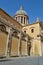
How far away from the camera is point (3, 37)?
17.0m

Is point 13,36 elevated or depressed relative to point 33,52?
elevated

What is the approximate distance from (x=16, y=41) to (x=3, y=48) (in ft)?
14.4

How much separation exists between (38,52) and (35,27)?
6995 mm

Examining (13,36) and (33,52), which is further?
(33,52)

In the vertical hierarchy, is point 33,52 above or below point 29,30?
below

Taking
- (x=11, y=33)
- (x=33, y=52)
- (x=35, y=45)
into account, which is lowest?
(x=33, y=52)

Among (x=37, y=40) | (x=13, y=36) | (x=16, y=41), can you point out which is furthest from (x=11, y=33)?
(x=37, y=40)

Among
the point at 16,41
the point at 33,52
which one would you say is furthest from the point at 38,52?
the point at 16,41

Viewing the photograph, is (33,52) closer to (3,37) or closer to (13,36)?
(13,36)

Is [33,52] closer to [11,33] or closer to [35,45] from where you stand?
[35,45]

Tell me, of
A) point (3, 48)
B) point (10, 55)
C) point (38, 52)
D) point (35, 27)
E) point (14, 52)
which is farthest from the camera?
point (35, 27)

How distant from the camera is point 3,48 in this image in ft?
55.0

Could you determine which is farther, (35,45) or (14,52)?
(35,45)

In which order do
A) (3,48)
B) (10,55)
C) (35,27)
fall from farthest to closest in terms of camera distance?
(35,27) → (10,55) → (3,48)
